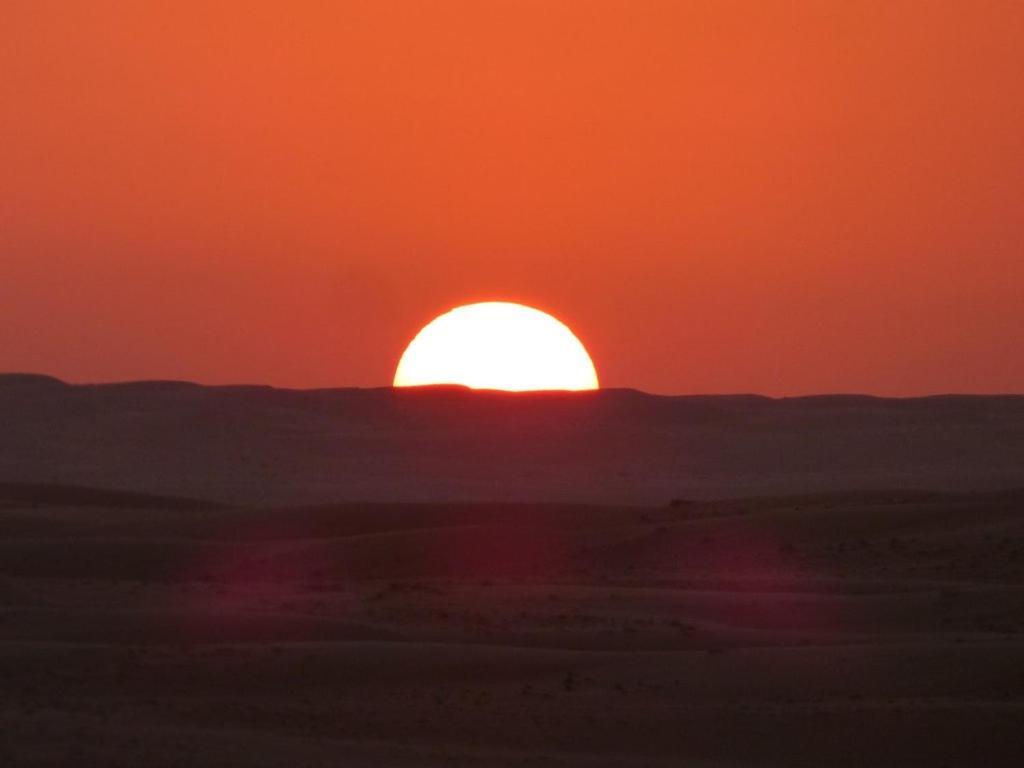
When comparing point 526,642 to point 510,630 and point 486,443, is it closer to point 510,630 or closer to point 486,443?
point 510,630

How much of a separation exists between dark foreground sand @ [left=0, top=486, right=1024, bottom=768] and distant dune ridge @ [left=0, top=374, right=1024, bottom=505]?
449 inches

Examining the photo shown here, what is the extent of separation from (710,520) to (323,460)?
65.0 ft

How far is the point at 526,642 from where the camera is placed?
11930 mm

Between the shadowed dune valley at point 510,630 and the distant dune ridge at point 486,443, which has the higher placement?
the distant dune ridge at point 486,443

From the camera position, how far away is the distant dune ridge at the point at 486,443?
3350 cm

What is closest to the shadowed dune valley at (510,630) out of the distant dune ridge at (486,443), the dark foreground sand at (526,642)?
the dark foreground sand at (526,642)

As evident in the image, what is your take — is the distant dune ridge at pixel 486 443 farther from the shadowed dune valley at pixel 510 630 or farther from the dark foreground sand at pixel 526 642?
the dark foreground sand at pixel 526 642

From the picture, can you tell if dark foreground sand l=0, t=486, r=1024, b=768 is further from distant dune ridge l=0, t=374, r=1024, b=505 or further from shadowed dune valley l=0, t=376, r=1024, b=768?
distant dune ridge l=0, t=374, r=1024, b=505

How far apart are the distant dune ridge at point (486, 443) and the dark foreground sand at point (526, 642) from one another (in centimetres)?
1141

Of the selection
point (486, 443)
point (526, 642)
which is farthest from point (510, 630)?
point (486, 443)

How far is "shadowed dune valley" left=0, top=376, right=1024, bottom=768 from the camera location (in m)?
9.18

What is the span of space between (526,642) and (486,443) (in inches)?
1142

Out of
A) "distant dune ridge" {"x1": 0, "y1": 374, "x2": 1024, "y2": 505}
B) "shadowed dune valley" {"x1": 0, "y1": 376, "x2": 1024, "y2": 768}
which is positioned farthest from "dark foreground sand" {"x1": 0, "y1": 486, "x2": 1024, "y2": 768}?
"distant dune ridge" {"x1": 0, "y1": 374, "x2": 1024, "y2": 505}

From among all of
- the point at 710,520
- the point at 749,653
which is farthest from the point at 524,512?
the point at 749,653
